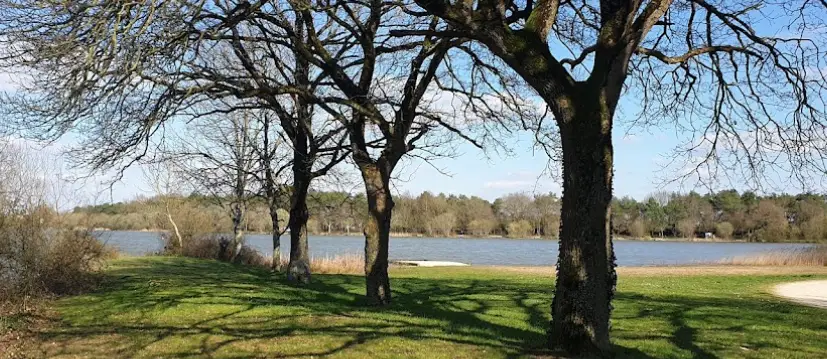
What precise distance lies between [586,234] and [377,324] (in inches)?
142

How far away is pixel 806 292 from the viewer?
1731 centimetres

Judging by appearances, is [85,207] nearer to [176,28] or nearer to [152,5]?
[176,28]

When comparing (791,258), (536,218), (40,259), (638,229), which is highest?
(536,218)

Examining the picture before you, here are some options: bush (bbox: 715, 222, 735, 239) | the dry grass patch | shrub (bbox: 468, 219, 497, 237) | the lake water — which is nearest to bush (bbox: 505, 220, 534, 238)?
shrub (bbox: 468, 219, 497, 237)

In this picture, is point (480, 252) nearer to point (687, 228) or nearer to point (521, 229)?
point (521, 229)

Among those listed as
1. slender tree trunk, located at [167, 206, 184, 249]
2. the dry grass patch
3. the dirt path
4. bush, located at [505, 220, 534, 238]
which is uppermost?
bush, located at [505, 220, 534, 238]

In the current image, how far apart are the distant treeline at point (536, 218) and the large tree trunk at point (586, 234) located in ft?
86.0

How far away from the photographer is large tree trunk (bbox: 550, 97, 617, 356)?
642 centimetres

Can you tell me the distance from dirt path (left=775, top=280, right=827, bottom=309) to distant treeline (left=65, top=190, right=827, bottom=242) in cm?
1986

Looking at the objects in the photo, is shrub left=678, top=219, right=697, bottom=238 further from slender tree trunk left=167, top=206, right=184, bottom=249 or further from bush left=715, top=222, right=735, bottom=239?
slender tree trunk left=167, top=206, right=184, bottom=249

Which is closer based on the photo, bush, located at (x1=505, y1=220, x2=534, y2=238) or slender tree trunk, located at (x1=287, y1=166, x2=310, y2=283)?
slender tree trunk, located at (x1=287, y1=166, x2=310, y2=283)

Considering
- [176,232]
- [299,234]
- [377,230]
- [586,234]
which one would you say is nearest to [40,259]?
[299,234]

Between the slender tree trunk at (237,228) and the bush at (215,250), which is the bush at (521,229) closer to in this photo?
the bush at (215,250)

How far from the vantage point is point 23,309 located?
1014 centimetres
